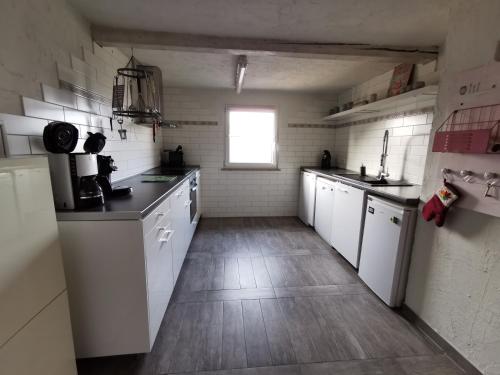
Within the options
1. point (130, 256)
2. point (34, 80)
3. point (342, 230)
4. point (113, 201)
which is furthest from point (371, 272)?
point (34, 80)

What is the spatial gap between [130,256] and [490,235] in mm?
1997

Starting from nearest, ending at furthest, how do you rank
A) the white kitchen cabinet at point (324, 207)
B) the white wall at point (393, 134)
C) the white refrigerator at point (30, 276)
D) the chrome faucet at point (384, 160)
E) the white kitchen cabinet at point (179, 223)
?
the white refrigerator at point (30, 276), the white kitchen cabinet at point (179, 223), the white wall at point (393, 134), the chrome faucet at point (384, 160), the white kitchen cabinet at point (324, 207)

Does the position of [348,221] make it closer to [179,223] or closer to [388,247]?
[388,247]

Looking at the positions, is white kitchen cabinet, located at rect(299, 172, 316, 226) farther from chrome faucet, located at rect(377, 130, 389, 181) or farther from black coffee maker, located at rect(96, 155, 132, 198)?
black coffee maker, located at rect(96, 155, 132, 198)

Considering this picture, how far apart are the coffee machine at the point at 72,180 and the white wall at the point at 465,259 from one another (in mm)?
2204

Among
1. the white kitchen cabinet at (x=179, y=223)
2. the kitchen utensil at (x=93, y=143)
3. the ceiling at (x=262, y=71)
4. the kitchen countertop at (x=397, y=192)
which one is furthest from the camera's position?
the ceiling at (x=262, y=71)

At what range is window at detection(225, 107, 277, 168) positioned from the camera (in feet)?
13.3

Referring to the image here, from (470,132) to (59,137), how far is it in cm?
230

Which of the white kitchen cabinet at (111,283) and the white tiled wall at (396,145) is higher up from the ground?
the white tiled wall at (396,145)

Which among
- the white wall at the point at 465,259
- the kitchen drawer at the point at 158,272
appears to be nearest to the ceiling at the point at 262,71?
the white wall at the point at 465,259

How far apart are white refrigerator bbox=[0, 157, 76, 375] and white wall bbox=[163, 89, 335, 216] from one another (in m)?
3.14

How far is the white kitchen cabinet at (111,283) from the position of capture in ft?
4.02

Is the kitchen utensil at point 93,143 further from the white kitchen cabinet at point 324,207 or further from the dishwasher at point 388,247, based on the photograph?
the white kitchen cabinet at point 324,207

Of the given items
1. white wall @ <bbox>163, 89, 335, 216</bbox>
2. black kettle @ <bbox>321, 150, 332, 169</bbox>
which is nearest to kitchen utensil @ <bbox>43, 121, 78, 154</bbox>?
white wall @ <bbox>163, 89, 335, 216</bbox>
